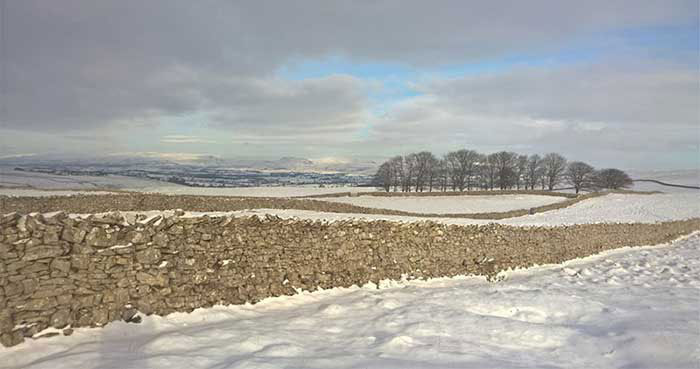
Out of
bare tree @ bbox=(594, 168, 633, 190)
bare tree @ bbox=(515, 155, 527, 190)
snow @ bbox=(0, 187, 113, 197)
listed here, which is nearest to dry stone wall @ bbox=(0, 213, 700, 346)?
snow @ bbox=(0, 187, 113, 197)

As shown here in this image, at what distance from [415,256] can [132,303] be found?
6.99 metres

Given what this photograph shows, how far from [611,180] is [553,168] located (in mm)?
11082

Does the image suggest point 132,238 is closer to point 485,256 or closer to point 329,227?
point 329,227

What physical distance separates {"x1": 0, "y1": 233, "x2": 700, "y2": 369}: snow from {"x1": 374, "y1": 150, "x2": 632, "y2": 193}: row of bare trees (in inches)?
1684

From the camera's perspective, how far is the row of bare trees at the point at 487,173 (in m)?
58.7

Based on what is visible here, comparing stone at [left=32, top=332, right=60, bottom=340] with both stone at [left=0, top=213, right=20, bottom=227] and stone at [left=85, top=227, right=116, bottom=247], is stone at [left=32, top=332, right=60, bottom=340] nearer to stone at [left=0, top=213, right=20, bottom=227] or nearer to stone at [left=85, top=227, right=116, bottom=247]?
stone at [left=85, top=227, right=116, bottom=247]

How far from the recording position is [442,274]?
12.3 m

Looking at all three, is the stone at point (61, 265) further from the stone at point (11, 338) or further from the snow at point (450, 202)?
the snow at point (450, 202)

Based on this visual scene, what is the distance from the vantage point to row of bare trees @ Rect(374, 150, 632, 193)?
58.7m

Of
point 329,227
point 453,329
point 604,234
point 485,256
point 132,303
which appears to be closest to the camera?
point 132,303

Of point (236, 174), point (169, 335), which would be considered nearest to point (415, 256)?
point (169, 335)

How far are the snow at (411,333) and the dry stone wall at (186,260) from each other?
300 mm

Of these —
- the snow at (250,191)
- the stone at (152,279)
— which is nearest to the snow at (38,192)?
the snow at (250,191)

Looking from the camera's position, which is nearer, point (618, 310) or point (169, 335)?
point (169, 335)
